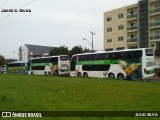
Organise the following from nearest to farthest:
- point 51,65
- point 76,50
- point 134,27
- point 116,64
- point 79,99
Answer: point 79,99
point 116,64
point 51,65
point 134,27
point 76,50

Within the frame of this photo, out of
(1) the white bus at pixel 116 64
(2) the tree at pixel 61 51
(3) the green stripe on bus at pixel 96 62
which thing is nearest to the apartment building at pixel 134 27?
(2) the tree at pixel 61 51

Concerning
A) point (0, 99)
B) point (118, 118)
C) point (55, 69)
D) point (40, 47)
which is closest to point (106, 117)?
point (118, 118)

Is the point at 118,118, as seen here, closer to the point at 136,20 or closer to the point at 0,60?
the point at 136,20

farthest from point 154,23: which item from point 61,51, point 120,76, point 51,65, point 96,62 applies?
point 61,51

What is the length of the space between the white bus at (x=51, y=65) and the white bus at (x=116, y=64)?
4.68 metres

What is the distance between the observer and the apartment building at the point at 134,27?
204ft

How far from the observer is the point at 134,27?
67.1m

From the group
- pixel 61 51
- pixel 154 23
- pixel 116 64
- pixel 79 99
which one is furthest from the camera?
pixel 61 51

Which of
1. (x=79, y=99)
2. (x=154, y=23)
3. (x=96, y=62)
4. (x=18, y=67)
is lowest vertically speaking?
(x=79, y=99)

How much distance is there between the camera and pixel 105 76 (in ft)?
128

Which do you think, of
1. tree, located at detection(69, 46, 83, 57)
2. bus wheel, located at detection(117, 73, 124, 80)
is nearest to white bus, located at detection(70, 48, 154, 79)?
bus wheel, located at detection(117, 73, 124, 80)

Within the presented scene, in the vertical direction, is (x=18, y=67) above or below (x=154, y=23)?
below

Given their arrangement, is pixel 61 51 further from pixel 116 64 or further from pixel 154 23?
pixel 116 64

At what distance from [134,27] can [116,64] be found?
105ft
